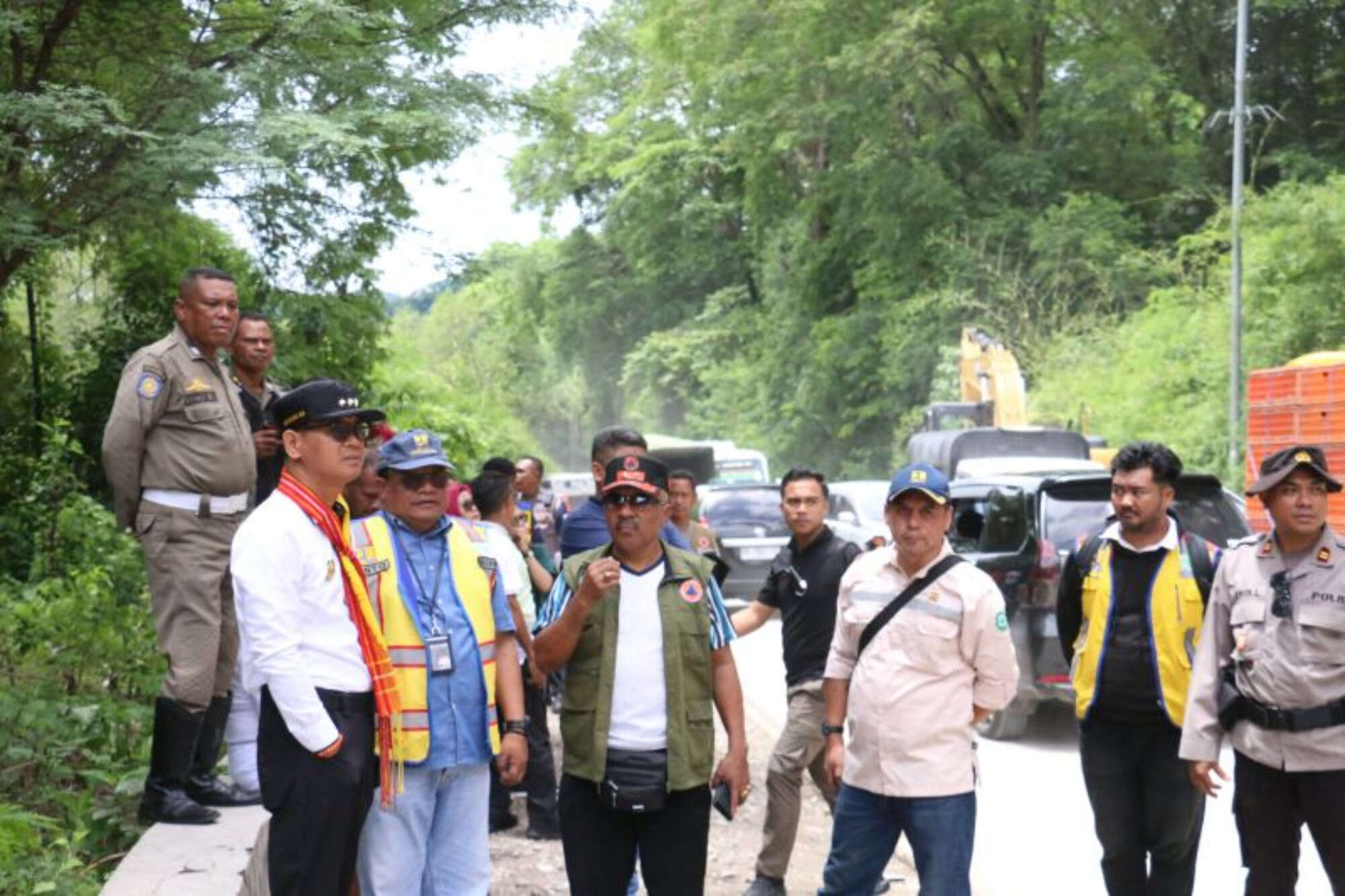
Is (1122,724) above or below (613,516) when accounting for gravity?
below

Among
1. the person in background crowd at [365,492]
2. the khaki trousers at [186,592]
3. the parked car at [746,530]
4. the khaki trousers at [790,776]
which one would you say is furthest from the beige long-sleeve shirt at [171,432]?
the parked car at [746,530]

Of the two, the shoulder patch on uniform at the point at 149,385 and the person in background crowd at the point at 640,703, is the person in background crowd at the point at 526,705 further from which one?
the person in background crowd at the point at 640,703

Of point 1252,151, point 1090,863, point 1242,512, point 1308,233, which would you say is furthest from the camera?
point 1252,151

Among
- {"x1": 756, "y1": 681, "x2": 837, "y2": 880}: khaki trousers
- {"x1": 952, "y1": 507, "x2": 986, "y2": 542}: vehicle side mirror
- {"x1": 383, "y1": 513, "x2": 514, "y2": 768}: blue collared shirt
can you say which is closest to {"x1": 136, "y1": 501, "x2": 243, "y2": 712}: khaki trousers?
{"x1": 383, "y1": 513, "x2": 514, "y2": 768}: blue collared shirt

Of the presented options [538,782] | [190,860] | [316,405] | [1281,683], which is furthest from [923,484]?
[538,782]

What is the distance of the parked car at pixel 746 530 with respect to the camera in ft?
72.1

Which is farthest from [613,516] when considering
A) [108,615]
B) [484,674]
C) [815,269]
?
[815,269]

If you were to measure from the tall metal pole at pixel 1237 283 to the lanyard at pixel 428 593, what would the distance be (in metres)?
19.5

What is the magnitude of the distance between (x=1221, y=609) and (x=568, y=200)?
5176 centimetres

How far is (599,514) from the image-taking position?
7031 millimetres

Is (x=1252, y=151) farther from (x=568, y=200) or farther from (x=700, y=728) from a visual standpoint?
(x=700, y=728)

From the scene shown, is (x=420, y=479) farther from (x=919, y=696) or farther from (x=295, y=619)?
(x=919, y=696)

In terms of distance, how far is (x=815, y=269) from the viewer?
4666cm

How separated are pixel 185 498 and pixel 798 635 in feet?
9.35
